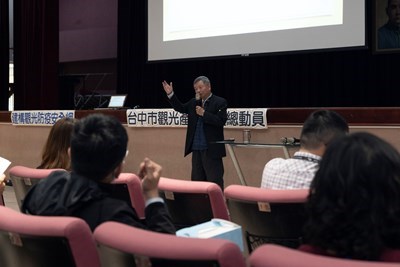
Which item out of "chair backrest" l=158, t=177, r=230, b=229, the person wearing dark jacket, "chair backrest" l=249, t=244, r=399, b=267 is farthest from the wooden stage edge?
"chair backrest" l=249, t=244, r=399, b=267

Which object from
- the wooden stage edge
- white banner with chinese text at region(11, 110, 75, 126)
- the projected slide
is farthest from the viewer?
white banner with chinese text at region(11, 110, 75, 126)

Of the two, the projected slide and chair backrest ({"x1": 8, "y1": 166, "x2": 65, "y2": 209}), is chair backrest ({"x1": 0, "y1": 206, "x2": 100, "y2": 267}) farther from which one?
the projected slide

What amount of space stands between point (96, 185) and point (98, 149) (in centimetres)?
10

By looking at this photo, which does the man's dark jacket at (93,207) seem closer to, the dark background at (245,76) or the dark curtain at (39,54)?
the dark background at (245,76)

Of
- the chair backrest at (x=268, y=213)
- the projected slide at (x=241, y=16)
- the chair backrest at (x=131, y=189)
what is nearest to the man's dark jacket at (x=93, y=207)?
the chair backrest at (x=268, y=213)

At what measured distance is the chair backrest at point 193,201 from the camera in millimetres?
1912

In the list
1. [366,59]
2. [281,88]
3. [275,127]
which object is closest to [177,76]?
[281,88]

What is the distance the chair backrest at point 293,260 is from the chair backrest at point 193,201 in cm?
101

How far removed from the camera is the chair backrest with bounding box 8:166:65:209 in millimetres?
2312

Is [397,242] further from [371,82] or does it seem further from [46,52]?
[46,52]

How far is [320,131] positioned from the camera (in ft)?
6.70

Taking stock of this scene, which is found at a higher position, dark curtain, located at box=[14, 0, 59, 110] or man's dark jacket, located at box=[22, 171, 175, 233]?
dark curtain, located at box=[14, 0, 59, 110]

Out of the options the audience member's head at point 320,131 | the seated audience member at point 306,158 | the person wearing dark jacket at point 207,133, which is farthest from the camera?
the person wearing dark jacket at point 207,133

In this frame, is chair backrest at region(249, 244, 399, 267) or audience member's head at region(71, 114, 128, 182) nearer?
chair backrest at region(249, 244, 399, 267)
